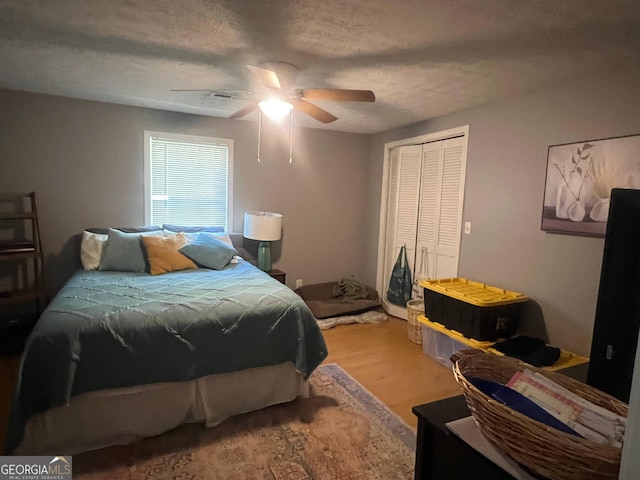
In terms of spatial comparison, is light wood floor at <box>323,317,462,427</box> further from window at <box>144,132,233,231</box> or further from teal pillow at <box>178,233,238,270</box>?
window at <box>144,132,233,231</box>

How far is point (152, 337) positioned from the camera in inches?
79.3

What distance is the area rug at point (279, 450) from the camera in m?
1.87

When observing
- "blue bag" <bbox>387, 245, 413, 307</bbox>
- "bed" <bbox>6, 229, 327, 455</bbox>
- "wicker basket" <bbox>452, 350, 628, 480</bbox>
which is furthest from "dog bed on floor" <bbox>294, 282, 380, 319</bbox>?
"wicker basket" <bbox>452, 350, 628, 480</bbox>

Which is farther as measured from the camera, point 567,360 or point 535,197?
point 535,197

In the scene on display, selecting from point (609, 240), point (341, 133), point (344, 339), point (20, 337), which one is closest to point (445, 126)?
point (341, 133)

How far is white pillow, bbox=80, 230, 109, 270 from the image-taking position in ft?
10.7

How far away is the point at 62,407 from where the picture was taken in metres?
1.88

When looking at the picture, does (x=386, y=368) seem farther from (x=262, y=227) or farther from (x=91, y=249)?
(x=91, y=249)

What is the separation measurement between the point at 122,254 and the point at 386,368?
95.7 inches

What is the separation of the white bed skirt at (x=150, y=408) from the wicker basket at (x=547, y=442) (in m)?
1.70

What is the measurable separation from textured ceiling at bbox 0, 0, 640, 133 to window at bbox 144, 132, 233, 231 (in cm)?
86

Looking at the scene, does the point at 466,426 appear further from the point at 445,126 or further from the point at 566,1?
the point at 445,126

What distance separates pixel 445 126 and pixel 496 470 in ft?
11.1

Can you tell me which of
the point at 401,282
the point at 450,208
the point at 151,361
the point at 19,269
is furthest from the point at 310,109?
the point at 19,269
